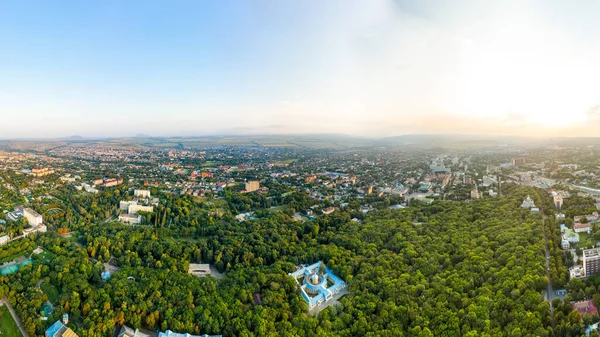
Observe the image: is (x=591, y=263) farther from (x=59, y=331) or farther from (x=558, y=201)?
(x=59, y=331)

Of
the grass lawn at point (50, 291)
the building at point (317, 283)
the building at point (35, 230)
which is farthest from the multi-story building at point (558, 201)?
the building at point (35, 230)

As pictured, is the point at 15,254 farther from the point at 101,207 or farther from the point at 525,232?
the point at 525,232

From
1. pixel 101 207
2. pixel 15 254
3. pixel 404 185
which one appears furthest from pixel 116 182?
pixel 404 185

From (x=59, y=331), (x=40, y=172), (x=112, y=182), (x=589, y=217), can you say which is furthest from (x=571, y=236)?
(x=40, y=172)

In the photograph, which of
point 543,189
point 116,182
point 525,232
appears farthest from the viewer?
point 116,182

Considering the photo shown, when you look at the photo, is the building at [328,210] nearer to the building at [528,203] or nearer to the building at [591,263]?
the building at [528,203]

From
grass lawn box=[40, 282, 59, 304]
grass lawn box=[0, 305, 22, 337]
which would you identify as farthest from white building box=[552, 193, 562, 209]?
grass lawn box=[0, 305, 22, 337]
